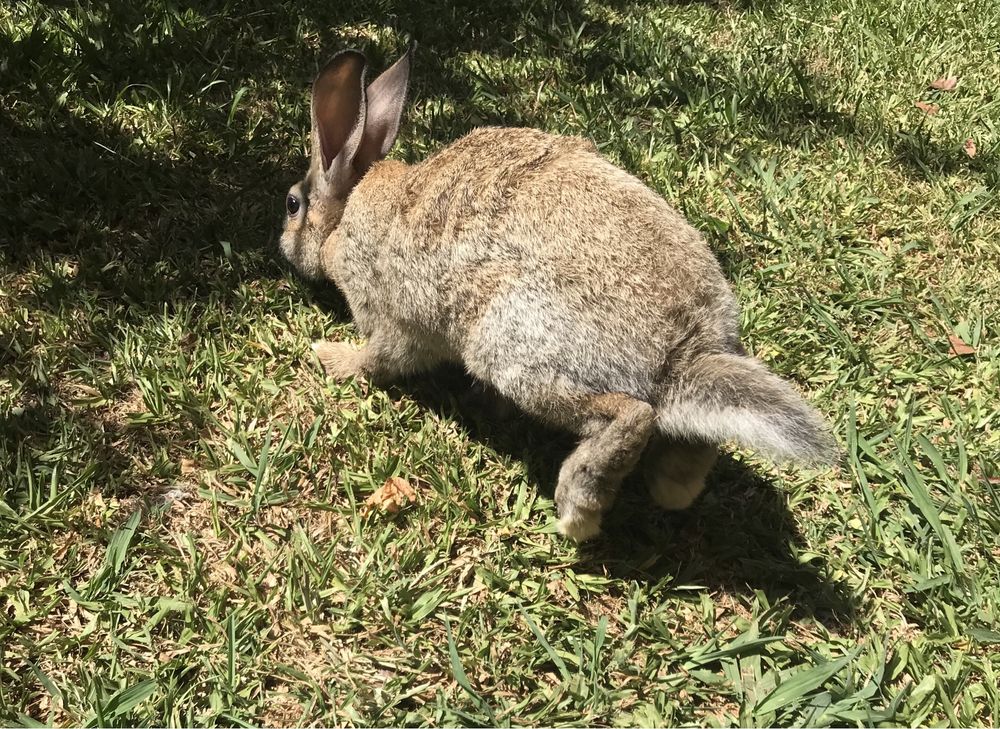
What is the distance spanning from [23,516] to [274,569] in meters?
0.96

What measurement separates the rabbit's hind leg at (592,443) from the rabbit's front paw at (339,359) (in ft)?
3.13

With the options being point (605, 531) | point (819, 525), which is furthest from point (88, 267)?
point (819, 525)

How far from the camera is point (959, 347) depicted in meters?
4.09

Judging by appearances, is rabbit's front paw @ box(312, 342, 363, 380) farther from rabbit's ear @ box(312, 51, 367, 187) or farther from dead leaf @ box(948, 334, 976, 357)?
dead leaf @ box(948, 334, 976, 357)

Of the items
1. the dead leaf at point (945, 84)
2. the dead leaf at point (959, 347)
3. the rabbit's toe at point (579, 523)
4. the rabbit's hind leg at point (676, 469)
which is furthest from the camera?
the dead leaf at point (945, 84)

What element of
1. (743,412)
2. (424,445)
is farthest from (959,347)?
(424,445)

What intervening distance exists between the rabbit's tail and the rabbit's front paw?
1.49 metres

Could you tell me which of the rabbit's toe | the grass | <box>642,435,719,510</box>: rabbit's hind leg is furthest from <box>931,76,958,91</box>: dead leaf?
the rabbit's toe

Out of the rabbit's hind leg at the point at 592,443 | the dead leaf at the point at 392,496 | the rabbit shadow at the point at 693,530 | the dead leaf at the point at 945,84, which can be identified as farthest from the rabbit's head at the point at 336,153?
the dead leaf at the point at 945,84

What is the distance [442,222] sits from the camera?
10.9 feet

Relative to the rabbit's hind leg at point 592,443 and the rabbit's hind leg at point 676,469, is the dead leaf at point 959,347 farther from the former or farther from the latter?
the rabbit's hind leg at point 592,443

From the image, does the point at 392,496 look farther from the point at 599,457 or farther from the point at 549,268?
the point at 549,268

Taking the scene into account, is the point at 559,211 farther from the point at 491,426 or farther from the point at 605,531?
the point at 605,531

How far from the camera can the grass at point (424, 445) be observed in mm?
2855
